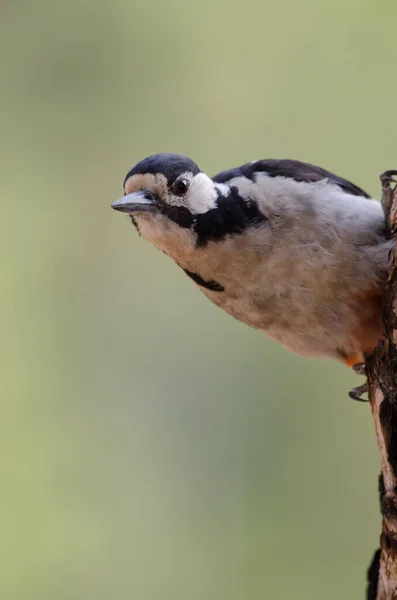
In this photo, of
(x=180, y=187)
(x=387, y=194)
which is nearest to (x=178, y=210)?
(x=180, y=187)

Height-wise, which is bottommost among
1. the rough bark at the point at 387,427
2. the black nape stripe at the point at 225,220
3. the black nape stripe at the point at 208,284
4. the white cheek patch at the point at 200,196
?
the rough bark at the point at 387,427

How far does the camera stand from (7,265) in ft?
10.0

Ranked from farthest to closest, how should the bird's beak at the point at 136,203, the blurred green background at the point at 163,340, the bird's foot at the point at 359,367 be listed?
the blurred green background at the point at 163,340, the bird's foot at the point at 359,367, the bird's beak at the point at 136,203

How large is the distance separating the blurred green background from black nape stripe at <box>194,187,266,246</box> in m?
1.49

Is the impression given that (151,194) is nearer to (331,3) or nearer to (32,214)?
(32,214)

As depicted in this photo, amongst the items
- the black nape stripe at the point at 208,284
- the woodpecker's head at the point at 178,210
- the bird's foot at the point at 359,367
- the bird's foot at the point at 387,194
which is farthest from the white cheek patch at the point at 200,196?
the bird's foot at the point at 359,367

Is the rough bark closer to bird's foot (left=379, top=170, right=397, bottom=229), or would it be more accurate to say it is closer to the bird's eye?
bird's foot (left=379, top=170, right=397, bottom=229)

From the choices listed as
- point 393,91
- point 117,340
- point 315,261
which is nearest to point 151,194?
point 315,261

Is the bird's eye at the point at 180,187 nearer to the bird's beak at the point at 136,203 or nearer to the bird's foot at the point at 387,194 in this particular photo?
the bird's beak at the point at 136,203

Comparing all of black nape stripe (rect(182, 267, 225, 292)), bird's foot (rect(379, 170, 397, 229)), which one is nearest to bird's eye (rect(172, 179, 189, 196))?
black nape stripe (rect(182, 267, 225, 292))

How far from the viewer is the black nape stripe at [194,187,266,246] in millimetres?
1635

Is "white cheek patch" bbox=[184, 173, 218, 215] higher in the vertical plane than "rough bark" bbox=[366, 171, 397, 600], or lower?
higher

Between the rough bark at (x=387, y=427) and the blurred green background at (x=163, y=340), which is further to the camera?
the blurred green background at (x=163, y=340)

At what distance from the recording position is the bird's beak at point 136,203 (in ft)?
5.21
